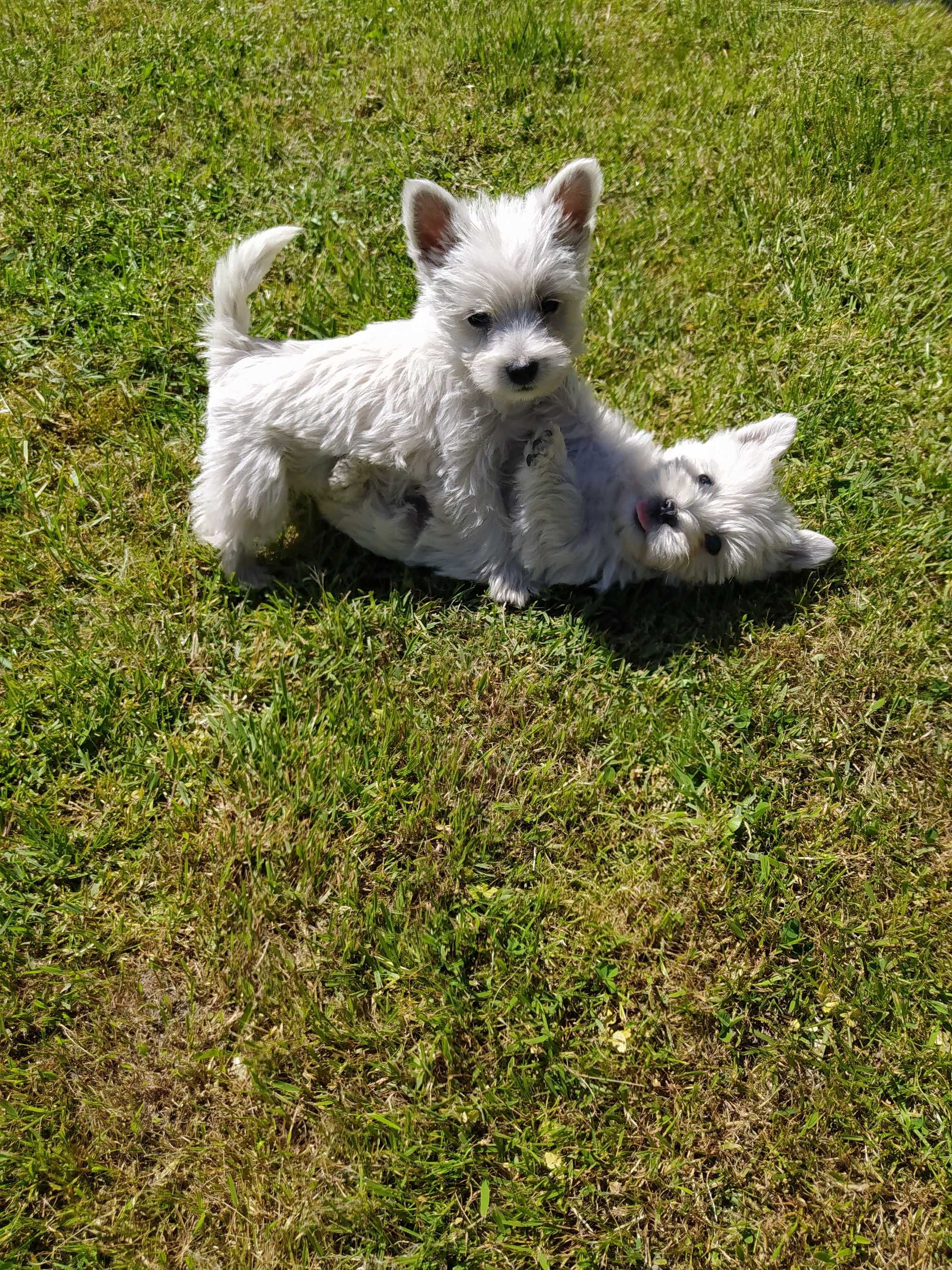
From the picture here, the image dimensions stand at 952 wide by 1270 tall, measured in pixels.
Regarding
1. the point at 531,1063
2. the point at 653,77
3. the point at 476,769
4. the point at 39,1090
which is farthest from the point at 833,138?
the point at 39,1090

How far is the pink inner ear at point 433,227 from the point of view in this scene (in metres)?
3.09

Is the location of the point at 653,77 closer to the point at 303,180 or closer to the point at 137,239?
the point at 303,180

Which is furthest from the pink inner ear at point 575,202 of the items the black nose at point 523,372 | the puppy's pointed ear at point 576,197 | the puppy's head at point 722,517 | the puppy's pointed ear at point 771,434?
the puppy's pointed ear at point 771,434

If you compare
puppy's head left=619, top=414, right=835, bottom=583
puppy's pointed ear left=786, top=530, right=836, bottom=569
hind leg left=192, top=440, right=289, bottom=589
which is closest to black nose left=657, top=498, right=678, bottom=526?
puppy's head left=619, top=414, right=835, bottom=583

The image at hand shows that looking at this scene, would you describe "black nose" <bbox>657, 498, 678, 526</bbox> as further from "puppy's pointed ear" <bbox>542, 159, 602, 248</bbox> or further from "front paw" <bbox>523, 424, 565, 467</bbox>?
"puppy's pointed ear" <bbox>542, 159, 602, 248</bbox>

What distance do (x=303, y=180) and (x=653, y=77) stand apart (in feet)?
7.54

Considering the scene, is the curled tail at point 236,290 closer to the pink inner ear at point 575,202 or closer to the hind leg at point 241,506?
the hind leg at point 241,506

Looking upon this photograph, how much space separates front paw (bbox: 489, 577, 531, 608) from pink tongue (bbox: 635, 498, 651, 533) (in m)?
0.57

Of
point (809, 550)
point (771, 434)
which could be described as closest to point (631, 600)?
point (809, 550)

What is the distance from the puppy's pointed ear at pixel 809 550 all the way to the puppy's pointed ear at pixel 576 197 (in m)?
1.42

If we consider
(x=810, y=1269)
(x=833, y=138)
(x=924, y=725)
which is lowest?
(x=810, y=1269)

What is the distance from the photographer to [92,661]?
11.4 feet

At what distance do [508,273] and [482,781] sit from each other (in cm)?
178

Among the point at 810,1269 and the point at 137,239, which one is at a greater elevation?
the point at 137,239
